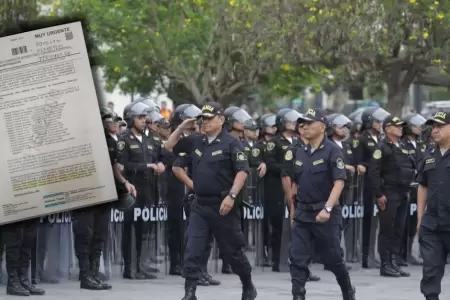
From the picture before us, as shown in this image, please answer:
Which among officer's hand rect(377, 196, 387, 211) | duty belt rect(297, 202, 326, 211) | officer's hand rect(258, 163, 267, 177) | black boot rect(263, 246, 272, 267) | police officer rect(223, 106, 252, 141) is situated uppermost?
police officer rect(223, 106, 252, 141)

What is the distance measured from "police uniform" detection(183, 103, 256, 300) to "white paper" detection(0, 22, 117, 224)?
19.4 ft

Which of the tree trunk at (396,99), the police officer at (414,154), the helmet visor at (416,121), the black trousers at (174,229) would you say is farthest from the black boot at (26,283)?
the tree trunk at (396,99)

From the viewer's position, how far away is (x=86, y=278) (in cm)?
1044

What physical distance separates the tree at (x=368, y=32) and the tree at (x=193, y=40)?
0.57 metres

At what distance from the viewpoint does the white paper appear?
9.45ft

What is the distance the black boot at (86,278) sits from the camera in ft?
34.2

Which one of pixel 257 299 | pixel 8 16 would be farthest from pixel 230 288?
pixel 8 16

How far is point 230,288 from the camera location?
10984 mm

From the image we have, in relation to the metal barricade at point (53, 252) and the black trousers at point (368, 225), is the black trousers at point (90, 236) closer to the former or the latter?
the metal barricade at point (53, 252)

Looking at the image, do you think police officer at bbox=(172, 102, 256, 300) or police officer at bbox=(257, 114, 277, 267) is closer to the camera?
police officer at bbox=(172, 102, 256, 300)

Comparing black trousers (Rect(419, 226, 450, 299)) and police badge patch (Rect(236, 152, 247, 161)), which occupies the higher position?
police badge patch (Rect(236, 152, 247, 161))

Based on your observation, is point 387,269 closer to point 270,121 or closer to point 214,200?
point 270,121

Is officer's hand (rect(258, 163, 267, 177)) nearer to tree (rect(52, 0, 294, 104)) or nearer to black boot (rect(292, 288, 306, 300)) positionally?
black boot (rect(292, 288, 306, 300))

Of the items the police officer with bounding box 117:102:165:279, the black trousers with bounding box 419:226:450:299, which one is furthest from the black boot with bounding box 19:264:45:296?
the black trousers with bounding box 419:226:450:299
